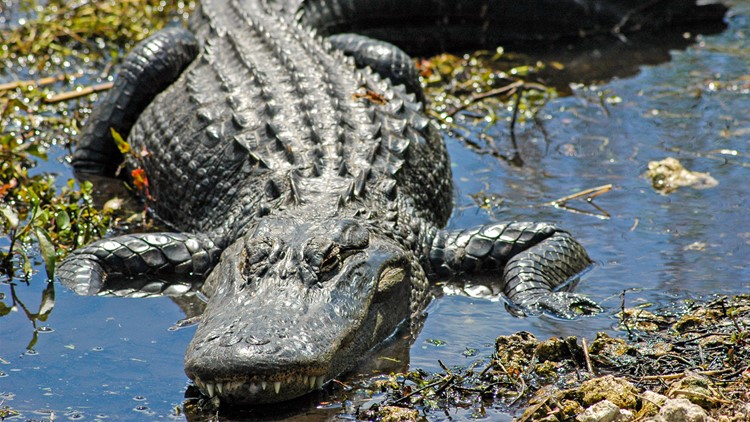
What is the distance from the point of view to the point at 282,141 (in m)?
5.79

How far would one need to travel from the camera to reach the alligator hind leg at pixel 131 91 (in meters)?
7.09

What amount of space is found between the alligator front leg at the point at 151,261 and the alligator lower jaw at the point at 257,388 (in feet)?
5.16

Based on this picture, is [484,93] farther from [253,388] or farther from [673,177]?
[253,388]

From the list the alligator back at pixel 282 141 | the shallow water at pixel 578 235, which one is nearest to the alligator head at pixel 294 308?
the shallow water at pixel 578 235

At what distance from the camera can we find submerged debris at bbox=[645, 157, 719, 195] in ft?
21.9

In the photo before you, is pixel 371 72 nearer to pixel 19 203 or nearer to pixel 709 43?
pixel 19 203

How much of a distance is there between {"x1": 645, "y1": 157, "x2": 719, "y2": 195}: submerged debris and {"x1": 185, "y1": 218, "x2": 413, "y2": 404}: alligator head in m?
2.24

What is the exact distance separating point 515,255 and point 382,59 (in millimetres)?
2265

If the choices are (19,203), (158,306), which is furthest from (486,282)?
(19,203)

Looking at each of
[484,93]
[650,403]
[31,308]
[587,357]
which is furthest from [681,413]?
[484,93]

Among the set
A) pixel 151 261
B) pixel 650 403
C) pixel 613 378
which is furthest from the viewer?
pixel 151 261

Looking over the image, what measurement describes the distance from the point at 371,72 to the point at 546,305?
242 cm

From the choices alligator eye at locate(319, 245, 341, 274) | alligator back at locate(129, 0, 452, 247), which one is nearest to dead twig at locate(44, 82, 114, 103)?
alligator back at locate(129, 0, 452, 247)

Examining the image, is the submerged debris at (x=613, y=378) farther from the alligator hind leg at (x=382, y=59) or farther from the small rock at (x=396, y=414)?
the alligator hind leg at (x=382, y=59)
